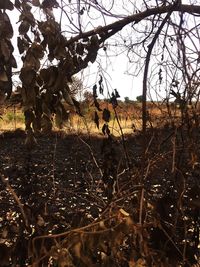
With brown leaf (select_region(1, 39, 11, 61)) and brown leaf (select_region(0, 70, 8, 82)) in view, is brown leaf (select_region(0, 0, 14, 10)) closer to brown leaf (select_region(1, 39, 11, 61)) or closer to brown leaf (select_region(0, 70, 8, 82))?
brown leaf (select_region(1, 39, 11, 61))

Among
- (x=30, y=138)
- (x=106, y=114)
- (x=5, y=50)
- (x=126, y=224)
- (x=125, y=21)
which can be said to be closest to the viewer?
(x=126, y=224)

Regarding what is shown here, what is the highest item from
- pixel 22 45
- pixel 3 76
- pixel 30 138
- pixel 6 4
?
pixel 6 4

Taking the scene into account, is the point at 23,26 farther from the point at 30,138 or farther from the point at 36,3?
Result: the point at 30,138

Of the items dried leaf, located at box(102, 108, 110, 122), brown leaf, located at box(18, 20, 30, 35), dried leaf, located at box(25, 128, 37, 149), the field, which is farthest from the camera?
dried leaf, located at box(102, 108, 110, 122)

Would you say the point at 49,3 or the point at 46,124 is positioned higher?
the point at 49,3

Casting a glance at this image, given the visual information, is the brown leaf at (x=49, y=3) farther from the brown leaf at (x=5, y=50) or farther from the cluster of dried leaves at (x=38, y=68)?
the brown leaf at (x=5, y=50)

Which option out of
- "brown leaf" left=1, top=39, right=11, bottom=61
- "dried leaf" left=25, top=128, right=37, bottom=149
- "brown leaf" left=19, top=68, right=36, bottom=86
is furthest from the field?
"brown leaf" left=1, top=39, right=11, bottom=61

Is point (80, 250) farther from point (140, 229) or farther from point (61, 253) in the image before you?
point (140, 229)

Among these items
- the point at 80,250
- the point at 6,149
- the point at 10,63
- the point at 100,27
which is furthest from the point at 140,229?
the point at 6,149

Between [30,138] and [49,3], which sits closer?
[49,3]

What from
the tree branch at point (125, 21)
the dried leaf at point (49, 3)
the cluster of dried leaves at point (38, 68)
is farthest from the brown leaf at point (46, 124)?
the tree branch at point (125, 21)

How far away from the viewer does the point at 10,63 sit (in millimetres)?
1864

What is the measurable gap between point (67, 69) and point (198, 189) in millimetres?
881

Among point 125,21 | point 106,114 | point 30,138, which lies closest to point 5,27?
point 30,138
